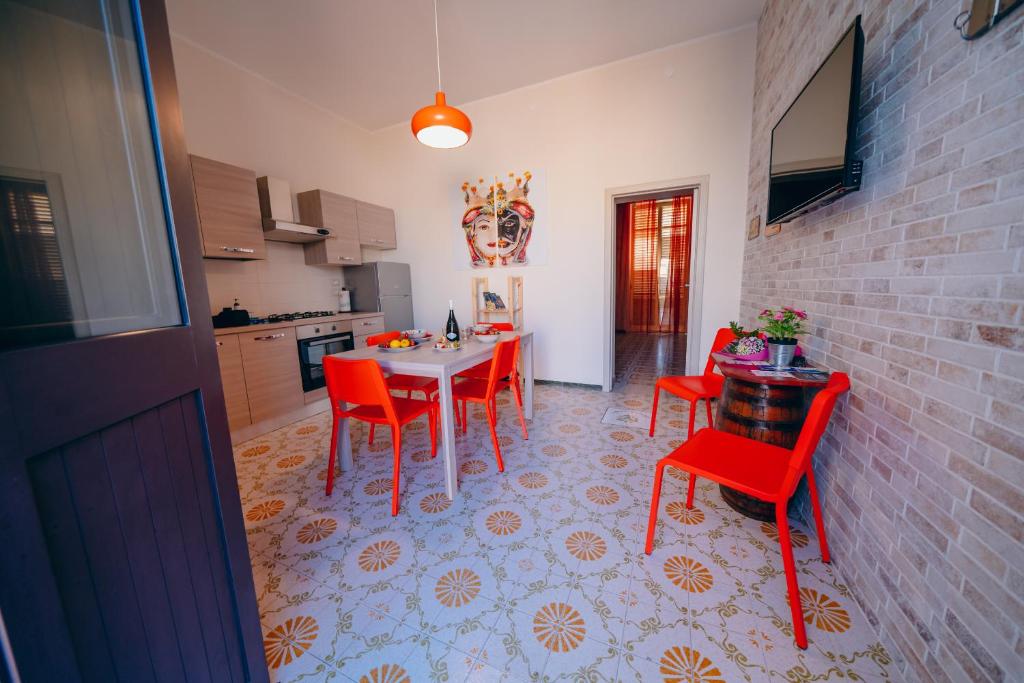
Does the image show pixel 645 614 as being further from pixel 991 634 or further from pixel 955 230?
pixel 955 230

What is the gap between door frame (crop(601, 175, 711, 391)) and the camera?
3.12 meters

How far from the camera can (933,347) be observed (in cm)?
98

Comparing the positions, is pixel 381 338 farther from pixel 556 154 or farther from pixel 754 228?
pixel 754 228

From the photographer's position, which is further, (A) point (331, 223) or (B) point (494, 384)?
(A) point (331, 223)

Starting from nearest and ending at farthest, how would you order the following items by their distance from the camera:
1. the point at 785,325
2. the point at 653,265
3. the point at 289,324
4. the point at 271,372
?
the point at 785,325 → the point at 271,372 → the point at 289,324 → the point at 653,265

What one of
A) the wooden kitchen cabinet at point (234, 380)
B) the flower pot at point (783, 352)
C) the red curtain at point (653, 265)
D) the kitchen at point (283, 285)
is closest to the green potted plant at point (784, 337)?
the flower pot at point (783, 352)

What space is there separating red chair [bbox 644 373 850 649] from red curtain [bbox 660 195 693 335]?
18.4ft

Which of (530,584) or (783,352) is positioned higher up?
(783,352)

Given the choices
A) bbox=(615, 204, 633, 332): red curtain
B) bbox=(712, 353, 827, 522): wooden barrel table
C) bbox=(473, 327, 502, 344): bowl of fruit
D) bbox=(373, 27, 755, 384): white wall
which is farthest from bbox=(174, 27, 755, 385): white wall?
bbox=(615, 204, 633, 332): red curtain

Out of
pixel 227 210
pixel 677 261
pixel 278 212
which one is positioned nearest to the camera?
pixel 227 210

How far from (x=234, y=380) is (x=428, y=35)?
314 cm

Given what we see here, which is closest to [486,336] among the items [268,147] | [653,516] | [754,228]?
[653,516]

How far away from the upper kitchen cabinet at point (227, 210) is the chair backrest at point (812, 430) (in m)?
3.71

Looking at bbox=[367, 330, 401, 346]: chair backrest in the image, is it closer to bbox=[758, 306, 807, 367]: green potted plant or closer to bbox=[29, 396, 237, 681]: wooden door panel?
bbox=[29, 396, 237, 681]: wooden door panel
